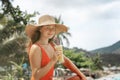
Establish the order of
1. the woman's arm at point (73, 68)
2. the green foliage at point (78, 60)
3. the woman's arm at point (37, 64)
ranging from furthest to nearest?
the green foliage at point (78, 60) < the woman's arm at point (73, 68) < the woman's arm at point (37, 64)

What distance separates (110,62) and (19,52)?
92.0 ft

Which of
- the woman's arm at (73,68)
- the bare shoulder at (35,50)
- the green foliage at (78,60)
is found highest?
the bare shoulder at (35,50)

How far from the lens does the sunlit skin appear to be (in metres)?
3.61

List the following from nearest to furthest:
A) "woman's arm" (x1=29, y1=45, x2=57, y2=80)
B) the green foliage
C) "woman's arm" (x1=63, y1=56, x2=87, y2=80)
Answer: "woman's arm" (x1=29, y1=45, x2=57, y2=80)
"woman's arm" (x1=63, y1=56, x2=87, y2=80)
the green foliage

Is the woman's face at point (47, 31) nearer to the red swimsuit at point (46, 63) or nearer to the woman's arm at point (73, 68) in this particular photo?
the red swimsuit at point (46, 63)

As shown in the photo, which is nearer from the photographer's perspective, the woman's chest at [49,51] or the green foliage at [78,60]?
the woman's chest at [49,51]

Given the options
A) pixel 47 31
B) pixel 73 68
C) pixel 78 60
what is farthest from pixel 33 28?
pixel 78 60

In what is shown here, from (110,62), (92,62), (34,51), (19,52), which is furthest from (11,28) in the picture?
(110,62)

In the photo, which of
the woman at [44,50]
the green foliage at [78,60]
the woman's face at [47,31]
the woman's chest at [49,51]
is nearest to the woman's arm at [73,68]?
the woman at [44,50]

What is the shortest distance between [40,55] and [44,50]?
8cm

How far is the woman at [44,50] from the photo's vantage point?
363cm

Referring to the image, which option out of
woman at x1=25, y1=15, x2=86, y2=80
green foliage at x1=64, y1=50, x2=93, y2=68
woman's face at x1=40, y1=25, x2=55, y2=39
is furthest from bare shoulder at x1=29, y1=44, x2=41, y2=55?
green foliage at x1=64, y1=50, x2=93, y2=68

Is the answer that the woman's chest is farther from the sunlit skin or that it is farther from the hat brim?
the hat brim

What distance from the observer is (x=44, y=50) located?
3.79 meters
